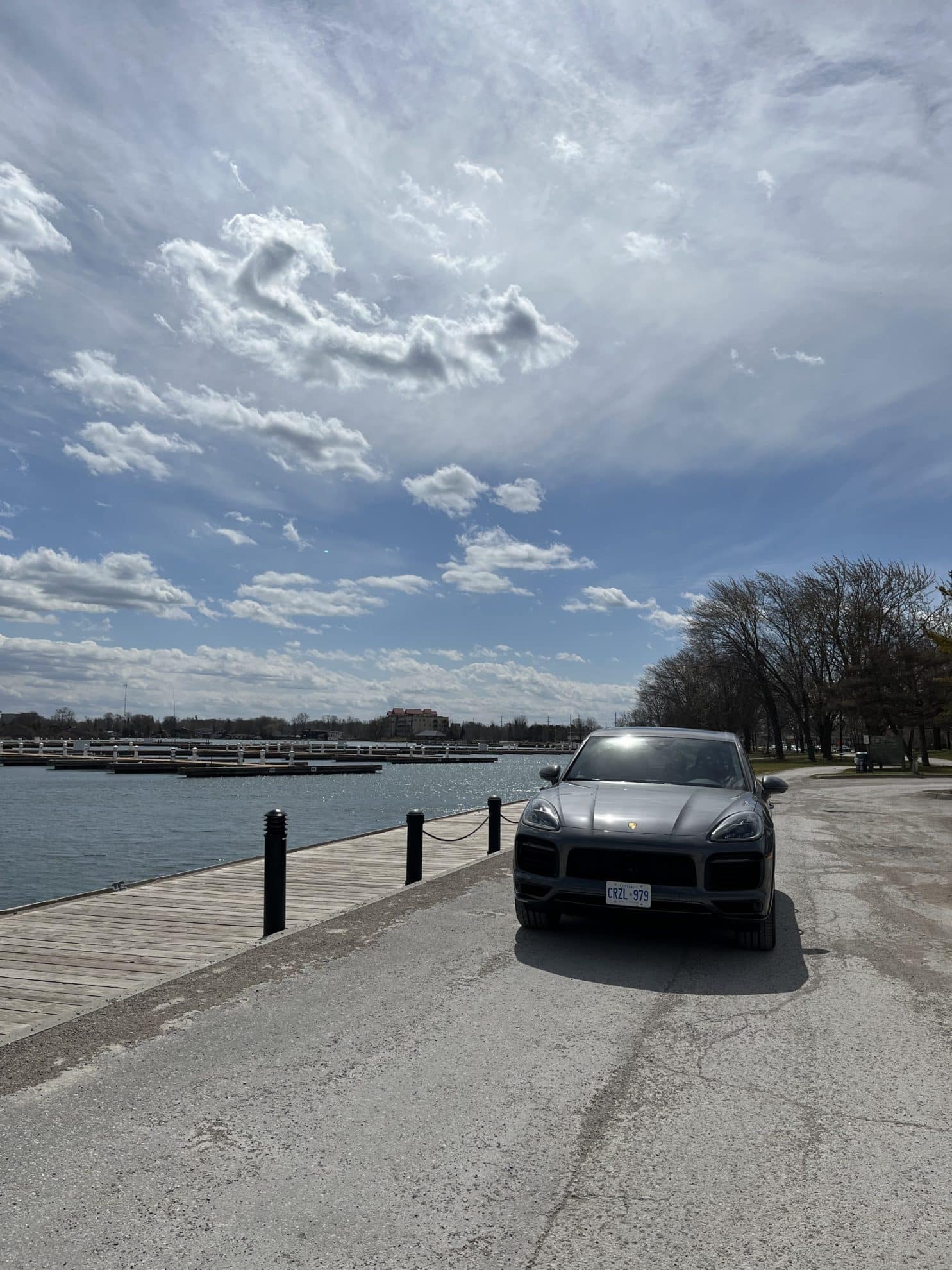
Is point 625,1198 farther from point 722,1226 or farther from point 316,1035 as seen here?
point 316,1035

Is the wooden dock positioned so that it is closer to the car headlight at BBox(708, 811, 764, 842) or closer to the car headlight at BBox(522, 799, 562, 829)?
the car headlight at BBox(522, 799, 562, 829)

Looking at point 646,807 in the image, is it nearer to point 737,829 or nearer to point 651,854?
point 651,854

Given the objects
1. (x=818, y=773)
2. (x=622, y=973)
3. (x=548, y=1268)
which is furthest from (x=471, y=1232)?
(x=818, y=773)

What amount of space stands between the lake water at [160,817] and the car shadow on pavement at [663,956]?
9.39 metres

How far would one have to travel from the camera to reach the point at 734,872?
631cm

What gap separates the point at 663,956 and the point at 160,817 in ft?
101

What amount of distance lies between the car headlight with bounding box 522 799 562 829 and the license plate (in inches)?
Answer: 23.3

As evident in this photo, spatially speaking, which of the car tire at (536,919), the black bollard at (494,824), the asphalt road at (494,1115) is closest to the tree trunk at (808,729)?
the black bollard at (494,824)

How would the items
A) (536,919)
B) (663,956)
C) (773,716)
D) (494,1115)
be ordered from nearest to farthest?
(494,1115) < (663,956) < (536,919) < (773,716)

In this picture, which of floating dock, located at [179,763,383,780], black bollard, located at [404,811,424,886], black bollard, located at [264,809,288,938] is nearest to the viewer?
black bollard, located at [264,809,288,938]

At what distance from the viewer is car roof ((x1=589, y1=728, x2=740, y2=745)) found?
840 centimetres

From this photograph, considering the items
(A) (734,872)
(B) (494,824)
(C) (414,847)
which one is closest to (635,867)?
(A) (734,872)

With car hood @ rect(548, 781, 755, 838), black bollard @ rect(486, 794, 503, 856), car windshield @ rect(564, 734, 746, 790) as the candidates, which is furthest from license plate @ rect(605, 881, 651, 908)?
black bollard @ rect(486, 794, 503, 856)

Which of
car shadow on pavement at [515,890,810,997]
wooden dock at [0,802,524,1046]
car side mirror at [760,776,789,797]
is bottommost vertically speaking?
wooden dock at [0,802,524,1046]
